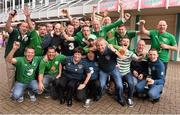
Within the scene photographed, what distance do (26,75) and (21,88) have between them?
0.31 metres

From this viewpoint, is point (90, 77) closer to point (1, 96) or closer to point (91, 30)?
point (91, 30)

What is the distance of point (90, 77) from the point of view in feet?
17.1

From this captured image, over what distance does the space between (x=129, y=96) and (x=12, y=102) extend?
273 cm

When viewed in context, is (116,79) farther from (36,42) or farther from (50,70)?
(36,42)

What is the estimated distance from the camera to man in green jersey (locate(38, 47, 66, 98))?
5098mm

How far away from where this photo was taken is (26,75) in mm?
5090

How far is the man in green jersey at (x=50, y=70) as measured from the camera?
16.7 feet

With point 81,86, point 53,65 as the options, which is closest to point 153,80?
point 81,86

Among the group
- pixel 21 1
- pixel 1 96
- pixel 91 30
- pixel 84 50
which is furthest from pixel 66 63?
pixel 21 1

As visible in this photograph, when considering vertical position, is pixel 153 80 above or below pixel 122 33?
below

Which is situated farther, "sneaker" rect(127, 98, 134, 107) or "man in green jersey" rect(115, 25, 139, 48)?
"man in green jersey" rect(115, 25, 139, 48)

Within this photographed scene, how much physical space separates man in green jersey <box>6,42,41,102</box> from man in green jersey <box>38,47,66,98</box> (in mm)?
183

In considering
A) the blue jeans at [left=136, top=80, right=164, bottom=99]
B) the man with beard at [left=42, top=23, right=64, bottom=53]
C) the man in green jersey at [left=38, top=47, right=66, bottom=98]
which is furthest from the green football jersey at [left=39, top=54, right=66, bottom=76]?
the blue jeans at [left=136, top=80, right=164, bottom=99]

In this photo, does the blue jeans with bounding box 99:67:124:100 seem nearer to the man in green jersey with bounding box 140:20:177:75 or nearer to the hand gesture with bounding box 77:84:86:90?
the hand gesture with bounding box 77:84:86:90
